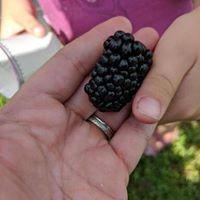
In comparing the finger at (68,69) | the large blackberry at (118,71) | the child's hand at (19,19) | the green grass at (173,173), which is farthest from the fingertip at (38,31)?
the green grass at (173,173)

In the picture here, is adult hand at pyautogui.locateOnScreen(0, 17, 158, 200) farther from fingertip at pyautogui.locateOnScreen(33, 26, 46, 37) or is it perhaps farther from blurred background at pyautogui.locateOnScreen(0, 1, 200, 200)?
blurred background at pyautogui.locateOnScreen(0, 1, 200, 200)

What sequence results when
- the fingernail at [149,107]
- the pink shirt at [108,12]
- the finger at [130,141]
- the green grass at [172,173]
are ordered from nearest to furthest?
the fingernail at [149,107], the finger at [130,141], the pink shirt at [108,12], the green grass at [172,173]

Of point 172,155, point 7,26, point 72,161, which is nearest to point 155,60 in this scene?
point 72,161

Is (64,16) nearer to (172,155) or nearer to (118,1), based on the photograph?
(118,1)

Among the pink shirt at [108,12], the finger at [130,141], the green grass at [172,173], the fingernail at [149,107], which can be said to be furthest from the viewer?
the green grass at [172,173]

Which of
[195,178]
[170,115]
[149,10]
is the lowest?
[195,178]

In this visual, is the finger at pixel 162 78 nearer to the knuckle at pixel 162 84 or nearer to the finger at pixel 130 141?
the knuckle at pixel 162 84
